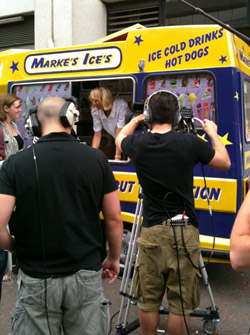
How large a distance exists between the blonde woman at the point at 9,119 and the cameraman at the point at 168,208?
2.72 metres

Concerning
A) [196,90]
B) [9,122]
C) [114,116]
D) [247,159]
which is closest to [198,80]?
[196,90]

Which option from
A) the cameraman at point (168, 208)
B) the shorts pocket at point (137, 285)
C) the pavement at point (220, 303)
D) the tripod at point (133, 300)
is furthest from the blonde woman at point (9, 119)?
the shorts pocket at point (137, 285)

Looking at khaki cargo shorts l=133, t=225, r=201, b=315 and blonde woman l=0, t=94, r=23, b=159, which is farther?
blonde woman l=0, t=94, r=23, b=159

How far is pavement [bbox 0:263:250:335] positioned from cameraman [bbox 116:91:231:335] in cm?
69

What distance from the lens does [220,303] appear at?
4367 millimetres

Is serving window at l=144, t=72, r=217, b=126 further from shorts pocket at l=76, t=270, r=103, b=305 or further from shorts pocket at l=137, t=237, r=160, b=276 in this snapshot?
shorts pocket at l=76, t=270, r=103, b=305

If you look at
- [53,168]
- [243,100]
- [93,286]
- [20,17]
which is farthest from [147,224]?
[20,17]

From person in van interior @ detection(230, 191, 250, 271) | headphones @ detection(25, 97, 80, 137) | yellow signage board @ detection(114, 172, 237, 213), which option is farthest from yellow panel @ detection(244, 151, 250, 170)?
person in van interior @ detection(230, 191, 250, 271)

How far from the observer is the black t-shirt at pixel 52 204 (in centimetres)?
211

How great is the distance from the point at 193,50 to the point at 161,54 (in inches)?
15.1

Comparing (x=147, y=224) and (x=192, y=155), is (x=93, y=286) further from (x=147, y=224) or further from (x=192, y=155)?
(x=192, y=155)

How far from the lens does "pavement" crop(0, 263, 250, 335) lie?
381 cm

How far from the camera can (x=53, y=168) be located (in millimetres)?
2119

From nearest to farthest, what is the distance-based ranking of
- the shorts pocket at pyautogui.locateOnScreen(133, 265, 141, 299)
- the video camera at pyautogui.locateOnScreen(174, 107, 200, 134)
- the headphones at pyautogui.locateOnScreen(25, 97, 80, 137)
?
the headphones at pyautogui.locateOnScreen(25, 97, 80, 137), the shorts pocket at pyautogui.locateOnScreen(133, 265, 141, 299), the video camera at pyautogui.locateOnScreen(174, 107, 200, 134)
